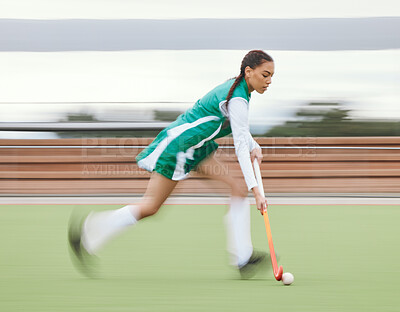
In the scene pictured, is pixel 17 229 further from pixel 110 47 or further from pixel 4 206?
pixel 110 47

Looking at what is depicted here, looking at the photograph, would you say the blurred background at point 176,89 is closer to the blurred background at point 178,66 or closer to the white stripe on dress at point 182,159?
the blurred background at point 178,66

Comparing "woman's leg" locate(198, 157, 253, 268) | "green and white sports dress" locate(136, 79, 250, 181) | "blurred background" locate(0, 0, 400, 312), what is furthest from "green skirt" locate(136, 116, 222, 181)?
"blurred background" locate(0, 0, 400, 312)

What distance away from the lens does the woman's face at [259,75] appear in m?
3.85

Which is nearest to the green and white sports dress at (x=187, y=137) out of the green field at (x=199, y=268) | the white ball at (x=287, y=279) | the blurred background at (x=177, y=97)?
the green field at (x=199, y=268)

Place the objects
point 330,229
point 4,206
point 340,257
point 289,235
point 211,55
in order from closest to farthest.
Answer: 1. point 340,257
2. point 289,235
3. point 330,229
4. point 4,206
5. point 211,55

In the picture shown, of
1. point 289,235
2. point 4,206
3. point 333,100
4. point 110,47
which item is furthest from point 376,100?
point 4,206

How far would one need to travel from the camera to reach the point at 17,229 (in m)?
6.35

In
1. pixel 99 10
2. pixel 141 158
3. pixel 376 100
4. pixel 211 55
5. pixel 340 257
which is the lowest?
pixel 340 257

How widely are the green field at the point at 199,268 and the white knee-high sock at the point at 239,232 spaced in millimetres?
152

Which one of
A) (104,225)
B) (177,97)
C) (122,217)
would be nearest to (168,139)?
(122,217)

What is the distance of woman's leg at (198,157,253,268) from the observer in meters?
4.05

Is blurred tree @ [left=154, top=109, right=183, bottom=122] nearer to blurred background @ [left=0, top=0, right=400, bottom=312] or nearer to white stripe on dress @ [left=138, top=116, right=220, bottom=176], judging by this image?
blurred background @ [left=0, top=0, right=400, bottom=312]

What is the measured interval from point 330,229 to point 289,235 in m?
0.59

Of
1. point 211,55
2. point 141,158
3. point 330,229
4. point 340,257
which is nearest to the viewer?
point 141,158
